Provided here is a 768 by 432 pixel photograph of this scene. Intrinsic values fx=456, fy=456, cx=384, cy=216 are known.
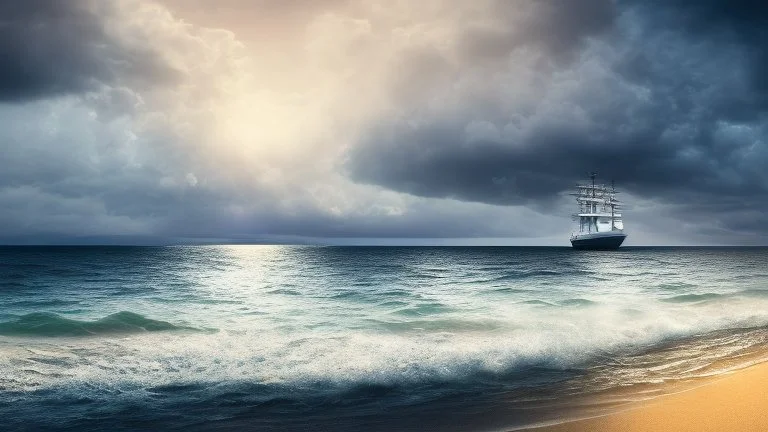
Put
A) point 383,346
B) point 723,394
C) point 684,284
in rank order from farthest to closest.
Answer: point 684,284, point 383,346, point 723,394

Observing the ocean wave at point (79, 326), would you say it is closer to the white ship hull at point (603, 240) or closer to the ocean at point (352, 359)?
the ocean at point (352, 359)

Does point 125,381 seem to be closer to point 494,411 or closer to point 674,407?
point 494,411

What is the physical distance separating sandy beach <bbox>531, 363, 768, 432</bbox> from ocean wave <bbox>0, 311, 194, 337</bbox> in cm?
1872

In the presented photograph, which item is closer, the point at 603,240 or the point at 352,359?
the point at 352,359

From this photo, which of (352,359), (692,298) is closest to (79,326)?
(352,359)

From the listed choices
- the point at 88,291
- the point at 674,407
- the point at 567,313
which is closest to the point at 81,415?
the point at 674,407

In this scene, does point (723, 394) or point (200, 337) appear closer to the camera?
point (723, 394)

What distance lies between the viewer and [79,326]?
2191 cm

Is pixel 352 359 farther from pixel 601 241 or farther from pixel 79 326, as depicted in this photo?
pixel 601 241

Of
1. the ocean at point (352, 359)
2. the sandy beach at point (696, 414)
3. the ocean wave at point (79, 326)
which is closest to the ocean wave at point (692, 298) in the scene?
the ocean at point (352, 359)

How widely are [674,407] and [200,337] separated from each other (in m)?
16.9

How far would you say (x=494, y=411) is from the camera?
9.72 m

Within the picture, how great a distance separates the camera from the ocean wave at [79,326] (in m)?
20.5

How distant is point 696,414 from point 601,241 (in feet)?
650
